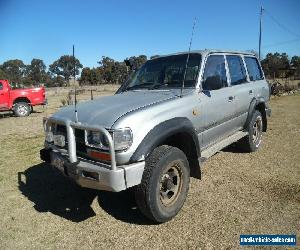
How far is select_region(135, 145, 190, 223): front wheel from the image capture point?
11.2ft

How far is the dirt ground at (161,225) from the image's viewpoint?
3516 mm

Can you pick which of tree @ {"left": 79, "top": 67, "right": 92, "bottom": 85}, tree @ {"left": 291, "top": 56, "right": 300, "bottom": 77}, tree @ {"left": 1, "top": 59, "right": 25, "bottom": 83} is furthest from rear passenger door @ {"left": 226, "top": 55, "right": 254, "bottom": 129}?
→ tree @ {"left": 1, "top": 59, "right": 25, "bottom": 83}

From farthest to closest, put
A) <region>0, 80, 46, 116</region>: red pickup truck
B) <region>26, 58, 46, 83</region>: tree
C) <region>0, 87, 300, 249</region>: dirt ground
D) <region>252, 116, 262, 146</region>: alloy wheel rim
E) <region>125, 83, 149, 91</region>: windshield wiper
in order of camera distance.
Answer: <region>26, 58, 46, 83</region>: tree → <region>0, 80, 46, 116</region>: red pickup truck → <region>252, 116, 262, 146</region>: alloy wheel rim → <region>125, 83, 149, 91</region>: windshield wiper → <region>0, 87, 300, 249</region>: dirt ground

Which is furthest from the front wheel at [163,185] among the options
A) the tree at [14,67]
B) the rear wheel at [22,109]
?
the tree at [14,67]

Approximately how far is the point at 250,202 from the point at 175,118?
61.9 inches

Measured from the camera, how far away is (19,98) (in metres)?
16.1

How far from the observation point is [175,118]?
150 inches

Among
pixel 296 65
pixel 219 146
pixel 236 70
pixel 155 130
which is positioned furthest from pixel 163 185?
pixel 296 65

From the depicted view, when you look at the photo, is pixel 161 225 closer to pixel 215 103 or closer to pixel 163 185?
pixel 163 185

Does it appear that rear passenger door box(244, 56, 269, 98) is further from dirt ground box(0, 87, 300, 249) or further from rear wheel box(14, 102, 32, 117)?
rear wheel box(14, 102, 32, 117)

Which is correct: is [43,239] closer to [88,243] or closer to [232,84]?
[88,243]

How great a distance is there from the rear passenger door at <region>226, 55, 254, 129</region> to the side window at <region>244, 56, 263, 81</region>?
0.95 ft

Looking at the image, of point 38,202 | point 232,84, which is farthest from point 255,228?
point 38,202

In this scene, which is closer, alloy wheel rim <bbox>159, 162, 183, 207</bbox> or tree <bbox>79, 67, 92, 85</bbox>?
alloy wheel rim <bbox>159, 162, 183, 207</bbox>
